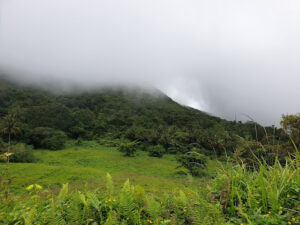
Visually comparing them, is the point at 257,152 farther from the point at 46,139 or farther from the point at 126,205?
the point at 46,139

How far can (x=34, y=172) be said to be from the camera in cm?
2411

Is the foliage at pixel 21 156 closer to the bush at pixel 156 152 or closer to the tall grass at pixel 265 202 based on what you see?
the bush at pixel 156 152

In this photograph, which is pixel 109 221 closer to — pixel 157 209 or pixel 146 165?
pixel 157 209

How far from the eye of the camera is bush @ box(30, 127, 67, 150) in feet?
149

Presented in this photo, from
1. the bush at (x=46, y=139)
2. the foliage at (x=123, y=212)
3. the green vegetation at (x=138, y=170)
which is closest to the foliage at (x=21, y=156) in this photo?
the green vegetation at (x=138, y=170)

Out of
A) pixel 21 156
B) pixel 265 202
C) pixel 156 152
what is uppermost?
pixel 265 202

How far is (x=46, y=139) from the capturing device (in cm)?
4522

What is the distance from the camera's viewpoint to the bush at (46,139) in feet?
149

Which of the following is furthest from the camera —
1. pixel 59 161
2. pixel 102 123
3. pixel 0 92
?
pixel 0 92

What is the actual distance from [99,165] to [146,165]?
852 cm

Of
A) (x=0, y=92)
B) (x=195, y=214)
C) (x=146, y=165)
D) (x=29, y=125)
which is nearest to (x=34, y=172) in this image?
(x=146, y=165)

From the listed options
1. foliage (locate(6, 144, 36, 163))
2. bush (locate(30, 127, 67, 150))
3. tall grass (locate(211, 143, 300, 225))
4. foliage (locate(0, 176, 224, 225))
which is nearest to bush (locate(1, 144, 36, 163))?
foliage (locate(6, 144, 36, 163))

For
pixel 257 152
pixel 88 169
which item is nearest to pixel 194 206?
pixel 257 152

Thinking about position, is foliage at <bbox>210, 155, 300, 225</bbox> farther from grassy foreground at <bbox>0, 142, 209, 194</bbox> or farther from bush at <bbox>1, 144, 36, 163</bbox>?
bush at <bbox>1, 144, 36, 163</bbox>
